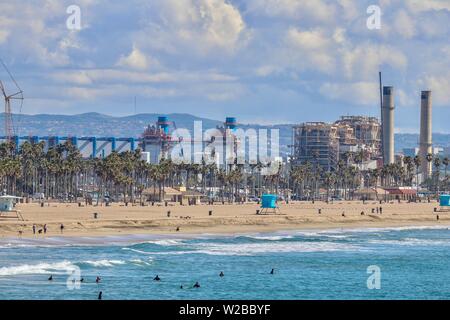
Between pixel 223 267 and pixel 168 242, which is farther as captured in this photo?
pixel 168 242

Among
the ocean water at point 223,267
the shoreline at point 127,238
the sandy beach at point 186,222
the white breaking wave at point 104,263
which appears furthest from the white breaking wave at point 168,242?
the white breaking wave at point 104,263

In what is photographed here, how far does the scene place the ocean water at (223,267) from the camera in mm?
54031

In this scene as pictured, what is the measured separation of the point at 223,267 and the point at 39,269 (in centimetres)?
1311

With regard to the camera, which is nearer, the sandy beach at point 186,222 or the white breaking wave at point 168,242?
the white breaking wave at point 168,242

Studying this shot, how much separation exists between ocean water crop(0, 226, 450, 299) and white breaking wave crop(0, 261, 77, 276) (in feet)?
0.20

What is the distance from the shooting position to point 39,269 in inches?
2340

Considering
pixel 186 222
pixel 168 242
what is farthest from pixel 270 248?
pixel 186 222

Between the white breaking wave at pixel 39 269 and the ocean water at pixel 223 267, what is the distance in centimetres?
6

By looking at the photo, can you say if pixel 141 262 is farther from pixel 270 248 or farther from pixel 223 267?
pixel 270 248

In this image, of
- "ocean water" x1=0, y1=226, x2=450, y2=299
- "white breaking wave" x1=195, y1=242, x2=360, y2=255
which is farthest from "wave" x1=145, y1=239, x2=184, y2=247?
"white breaking wave" x1=195, y1=242, x2=360, y2=255

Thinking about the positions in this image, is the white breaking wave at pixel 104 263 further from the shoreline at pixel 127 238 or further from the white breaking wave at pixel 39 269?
the shoreline at pixel 127 238

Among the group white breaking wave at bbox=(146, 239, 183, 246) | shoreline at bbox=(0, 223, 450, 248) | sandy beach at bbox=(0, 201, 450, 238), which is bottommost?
white breaking wave at bbox=(146, 239, 183, 246)

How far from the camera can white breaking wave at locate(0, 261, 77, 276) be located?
58031 mm

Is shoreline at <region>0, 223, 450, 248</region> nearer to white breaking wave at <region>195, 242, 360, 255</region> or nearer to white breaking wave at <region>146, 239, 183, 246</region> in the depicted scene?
white breaking wave at <region>146, 239, 183, 246</region>
